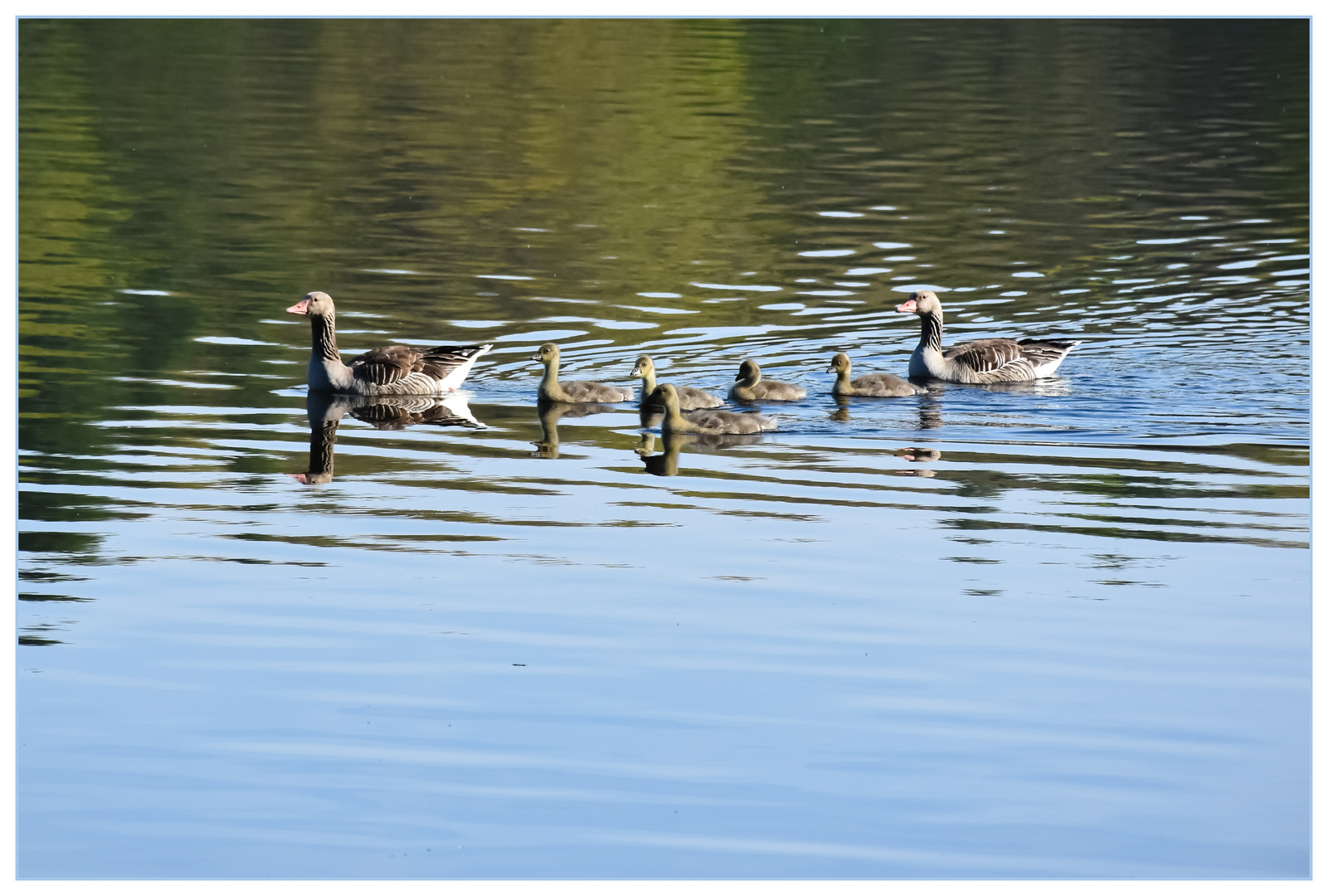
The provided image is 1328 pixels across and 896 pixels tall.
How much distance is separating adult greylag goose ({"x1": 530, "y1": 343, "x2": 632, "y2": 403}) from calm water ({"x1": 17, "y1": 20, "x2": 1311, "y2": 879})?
25 cm

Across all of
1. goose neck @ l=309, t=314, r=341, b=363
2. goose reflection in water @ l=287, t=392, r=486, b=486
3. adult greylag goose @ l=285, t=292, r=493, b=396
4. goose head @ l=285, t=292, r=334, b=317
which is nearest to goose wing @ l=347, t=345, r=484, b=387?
adult greylag goose @ l=285, t=292, r=493, b=396

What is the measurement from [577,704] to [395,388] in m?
10.5

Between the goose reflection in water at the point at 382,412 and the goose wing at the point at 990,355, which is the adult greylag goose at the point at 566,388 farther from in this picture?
the goose wing at the point at 990,355

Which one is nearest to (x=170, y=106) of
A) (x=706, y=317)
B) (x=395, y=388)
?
(x=706, y=317)

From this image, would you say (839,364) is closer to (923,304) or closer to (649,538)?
(923,304)

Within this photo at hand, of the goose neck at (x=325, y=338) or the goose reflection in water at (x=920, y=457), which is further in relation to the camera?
the goose neck at (x=325, y=338)

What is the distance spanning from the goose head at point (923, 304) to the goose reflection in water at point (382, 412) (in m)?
5.23

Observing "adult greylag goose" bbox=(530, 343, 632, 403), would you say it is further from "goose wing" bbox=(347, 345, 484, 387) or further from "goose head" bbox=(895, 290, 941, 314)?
"goose head" bbox=(895, 290, 941, 314)

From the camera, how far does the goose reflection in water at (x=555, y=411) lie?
18.6m

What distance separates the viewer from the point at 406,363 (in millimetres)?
20719

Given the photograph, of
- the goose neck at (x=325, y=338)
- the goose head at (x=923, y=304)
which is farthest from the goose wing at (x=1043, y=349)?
the goose neck at (x=325, y=338)

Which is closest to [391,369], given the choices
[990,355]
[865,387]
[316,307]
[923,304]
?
[316,307]

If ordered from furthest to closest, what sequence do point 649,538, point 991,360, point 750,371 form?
point 991,360 < point 750,371 < point 649,538

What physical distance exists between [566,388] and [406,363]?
5.93ft
